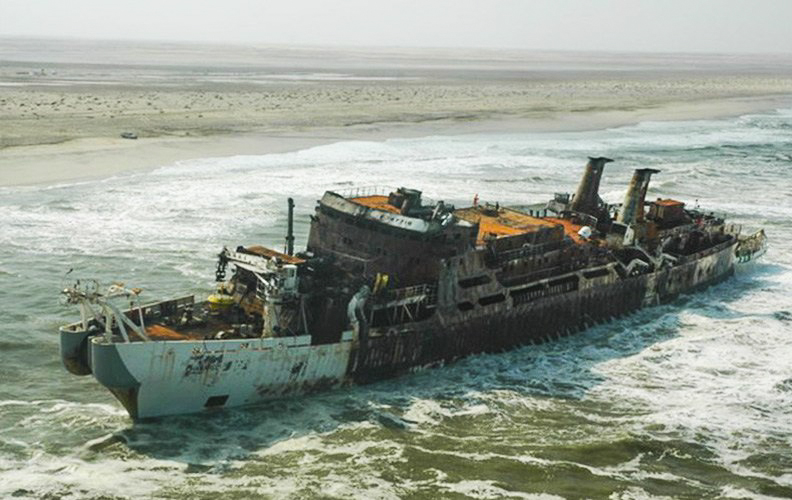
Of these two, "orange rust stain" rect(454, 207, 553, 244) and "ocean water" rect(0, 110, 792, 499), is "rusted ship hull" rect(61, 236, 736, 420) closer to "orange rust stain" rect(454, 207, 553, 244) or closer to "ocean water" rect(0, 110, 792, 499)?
"ocean water" rect(0, 110, 792, 499)

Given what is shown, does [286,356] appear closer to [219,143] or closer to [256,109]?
[219,143]

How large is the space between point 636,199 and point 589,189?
289 centimetres

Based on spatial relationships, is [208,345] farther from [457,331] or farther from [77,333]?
[457,331]

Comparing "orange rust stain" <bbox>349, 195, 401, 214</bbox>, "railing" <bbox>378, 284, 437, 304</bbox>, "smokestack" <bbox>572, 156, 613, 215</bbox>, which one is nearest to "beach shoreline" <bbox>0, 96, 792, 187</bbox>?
"orange rust stain" <bbox>349, 195, 401, 214</bbox>

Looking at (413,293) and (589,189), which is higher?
Result: (589,189)

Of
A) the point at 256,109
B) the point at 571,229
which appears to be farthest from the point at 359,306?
the point at 256,109

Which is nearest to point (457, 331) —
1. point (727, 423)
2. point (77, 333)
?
point (727, 423)

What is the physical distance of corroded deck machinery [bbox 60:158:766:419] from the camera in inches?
1001

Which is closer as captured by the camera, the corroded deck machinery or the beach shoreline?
the corroded deck machinery

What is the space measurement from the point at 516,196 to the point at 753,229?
52.5 ft

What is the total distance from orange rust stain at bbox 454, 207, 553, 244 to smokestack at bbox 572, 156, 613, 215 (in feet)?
21.9

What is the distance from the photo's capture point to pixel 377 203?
34500 millimetres

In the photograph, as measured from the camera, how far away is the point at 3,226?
47.8 metres

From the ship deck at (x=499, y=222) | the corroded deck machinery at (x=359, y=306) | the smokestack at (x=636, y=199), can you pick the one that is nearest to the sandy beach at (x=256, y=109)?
the ship deck at (x=499, y=222)
